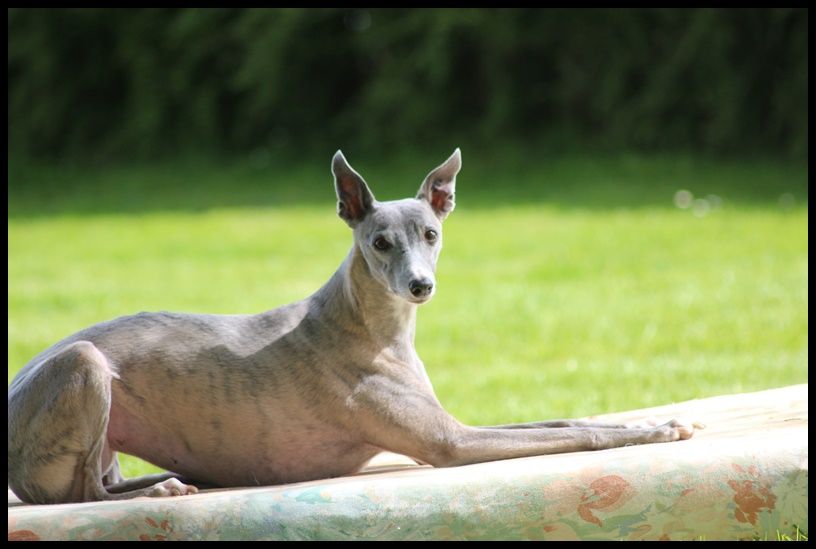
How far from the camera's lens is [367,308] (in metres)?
4.04

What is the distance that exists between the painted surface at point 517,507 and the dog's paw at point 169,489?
262 millimetres

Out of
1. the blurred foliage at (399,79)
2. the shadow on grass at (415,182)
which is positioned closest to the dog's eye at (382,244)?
the shadow on grass at (415,182)

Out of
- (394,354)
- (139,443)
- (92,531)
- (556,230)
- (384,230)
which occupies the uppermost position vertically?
(556,230)

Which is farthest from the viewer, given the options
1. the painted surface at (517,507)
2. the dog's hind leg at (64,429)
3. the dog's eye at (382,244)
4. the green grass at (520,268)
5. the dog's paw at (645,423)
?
the green grass at (520,268)

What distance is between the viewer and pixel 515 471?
11.3 ft

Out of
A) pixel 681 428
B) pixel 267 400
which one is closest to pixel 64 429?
pixel 267 400

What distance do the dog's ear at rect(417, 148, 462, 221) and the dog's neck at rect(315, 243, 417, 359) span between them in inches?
14.3

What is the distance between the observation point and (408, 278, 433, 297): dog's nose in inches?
148

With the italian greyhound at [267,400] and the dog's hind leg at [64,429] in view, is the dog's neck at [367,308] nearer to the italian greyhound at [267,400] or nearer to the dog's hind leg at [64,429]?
the italian greyhound at [267,400]

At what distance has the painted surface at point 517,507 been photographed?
133 inches

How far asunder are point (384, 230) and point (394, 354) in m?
0.43

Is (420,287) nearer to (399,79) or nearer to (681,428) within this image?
(681,428)

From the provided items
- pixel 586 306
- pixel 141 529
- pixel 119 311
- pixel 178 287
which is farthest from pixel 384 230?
pixel 178 287
